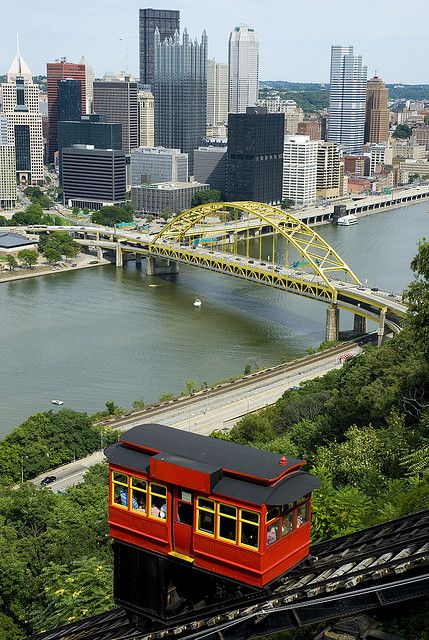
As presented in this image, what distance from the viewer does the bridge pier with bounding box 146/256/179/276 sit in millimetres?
43719

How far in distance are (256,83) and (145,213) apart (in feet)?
222

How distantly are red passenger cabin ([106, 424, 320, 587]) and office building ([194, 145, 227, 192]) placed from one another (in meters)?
65.6

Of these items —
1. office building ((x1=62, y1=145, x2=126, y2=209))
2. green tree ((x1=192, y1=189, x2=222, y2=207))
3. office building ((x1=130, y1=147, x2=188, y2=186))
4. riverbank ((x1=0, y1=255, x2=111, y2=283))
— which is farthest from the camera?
office building ((x1=130, y1=147, x2=188, y2=186))

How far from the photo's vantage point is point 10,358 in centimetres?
2833

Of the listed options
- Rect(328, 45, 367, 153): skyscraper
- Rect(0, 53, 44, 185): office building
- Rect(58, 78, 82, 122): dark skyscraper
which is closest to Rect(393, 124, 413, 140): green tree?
Rect(328, 45, 367, 153): skyscraper

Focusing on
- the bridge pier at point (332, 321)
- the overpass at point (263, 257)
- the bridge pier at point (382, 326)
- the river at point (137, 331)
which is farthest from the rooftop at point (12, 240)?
the bridge pier at point (382, 326)

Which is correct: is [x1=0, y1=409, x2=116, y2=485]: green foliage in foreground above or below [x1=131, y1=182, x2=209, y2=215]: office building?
below

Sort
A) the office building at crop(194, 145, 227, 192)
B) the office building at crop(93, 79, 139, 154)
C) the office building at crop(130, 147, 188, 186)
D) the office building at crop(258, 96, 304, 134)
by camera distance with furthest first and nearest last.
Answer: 1. the office building at crop(258, 96, 304, 134)
2. the office building at crop(93, 79, 139, 154)
3. the office building at crop(194, 145, 227, 192)
4. the office building at crop(130, 147, 188, 186)

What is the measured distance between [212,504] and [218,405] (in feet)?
53.7

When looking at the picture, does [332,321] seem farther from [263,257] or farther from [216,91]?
[216,91]

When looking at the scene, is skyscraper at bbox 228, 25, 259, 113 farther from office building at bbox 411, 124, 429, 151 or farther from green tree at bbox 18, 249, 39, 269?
green tree at bbox 18, 249, 39, 269

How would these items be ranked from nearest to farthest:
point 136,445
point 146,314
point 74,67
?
point 136,445 → point 146,314 → point 74,67

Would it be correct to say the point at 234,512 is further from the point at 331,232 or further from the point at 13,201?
the point at 13,201

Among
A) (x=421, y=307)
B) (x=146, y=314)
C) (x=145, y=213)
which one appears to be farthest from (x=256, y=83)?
(x=421, y=307)
